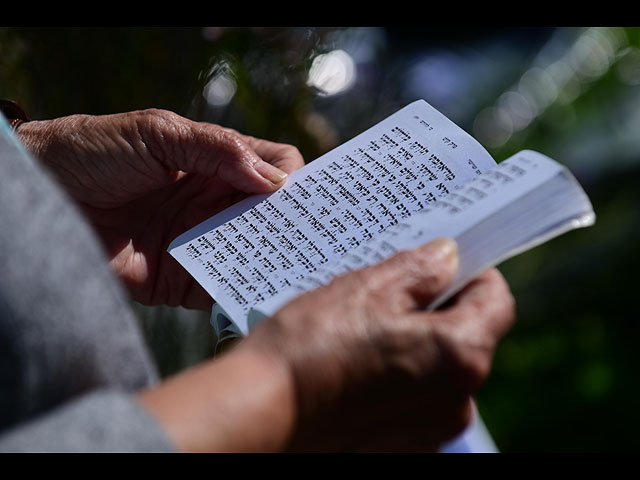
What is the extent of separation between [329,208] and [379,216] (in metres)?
0.09

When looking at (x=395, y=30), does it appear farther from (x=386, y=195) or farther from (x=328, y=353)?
(x=328, y=353)

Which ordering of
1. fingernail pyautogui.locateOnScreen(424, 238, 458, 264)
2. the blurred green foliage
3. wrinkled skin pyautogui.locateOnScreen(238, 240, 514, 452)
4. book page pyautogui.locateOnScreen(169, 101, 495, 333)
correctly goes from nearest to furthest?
wrinkled skin pyautogui.locateOnScreen(238, 240, 514, 452) < fingernail pyautogui.locateOnScreen(424, 238, 458, 264) < book page pyautogui.locateOnScreen(169, 101, 495, 333) < the blurred green foliage

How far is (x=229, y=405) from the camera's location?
637 millimetres

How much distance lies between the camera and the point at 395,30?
9.58 feet

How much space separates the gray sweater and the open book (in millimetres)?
273

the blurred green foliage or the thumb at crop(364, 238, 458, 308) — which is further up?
the thumb at crop(364, 238, 458, 308)

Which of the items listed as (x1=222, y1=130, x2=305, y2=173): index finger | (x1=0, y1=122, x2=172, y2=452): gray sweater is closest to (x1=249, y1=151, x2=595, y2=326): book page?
(x1=0, y1=122, x2=172, y2=452): gray sweater

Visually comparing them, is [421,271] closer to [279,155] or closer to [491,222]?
[491,222]

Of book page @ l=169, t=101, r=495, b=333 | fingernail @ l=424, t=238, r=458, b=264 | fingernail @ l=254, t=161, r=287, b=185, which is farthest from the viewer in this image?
fingernail @ l=254, t=161, r=287, b=185

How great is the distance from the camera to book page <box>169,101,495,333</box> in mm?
1054

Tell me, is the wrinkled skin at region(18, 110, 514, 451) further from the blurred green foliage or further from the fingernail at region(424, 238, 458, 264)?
the blurred green foliage

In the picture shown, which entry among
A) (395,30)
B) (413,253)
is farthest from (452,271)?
(395,30)

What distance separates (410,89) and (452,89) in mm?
548

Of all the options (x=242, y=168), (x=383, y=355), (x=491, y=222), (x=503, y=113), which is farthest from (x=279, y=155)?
(x=503, y=113)
